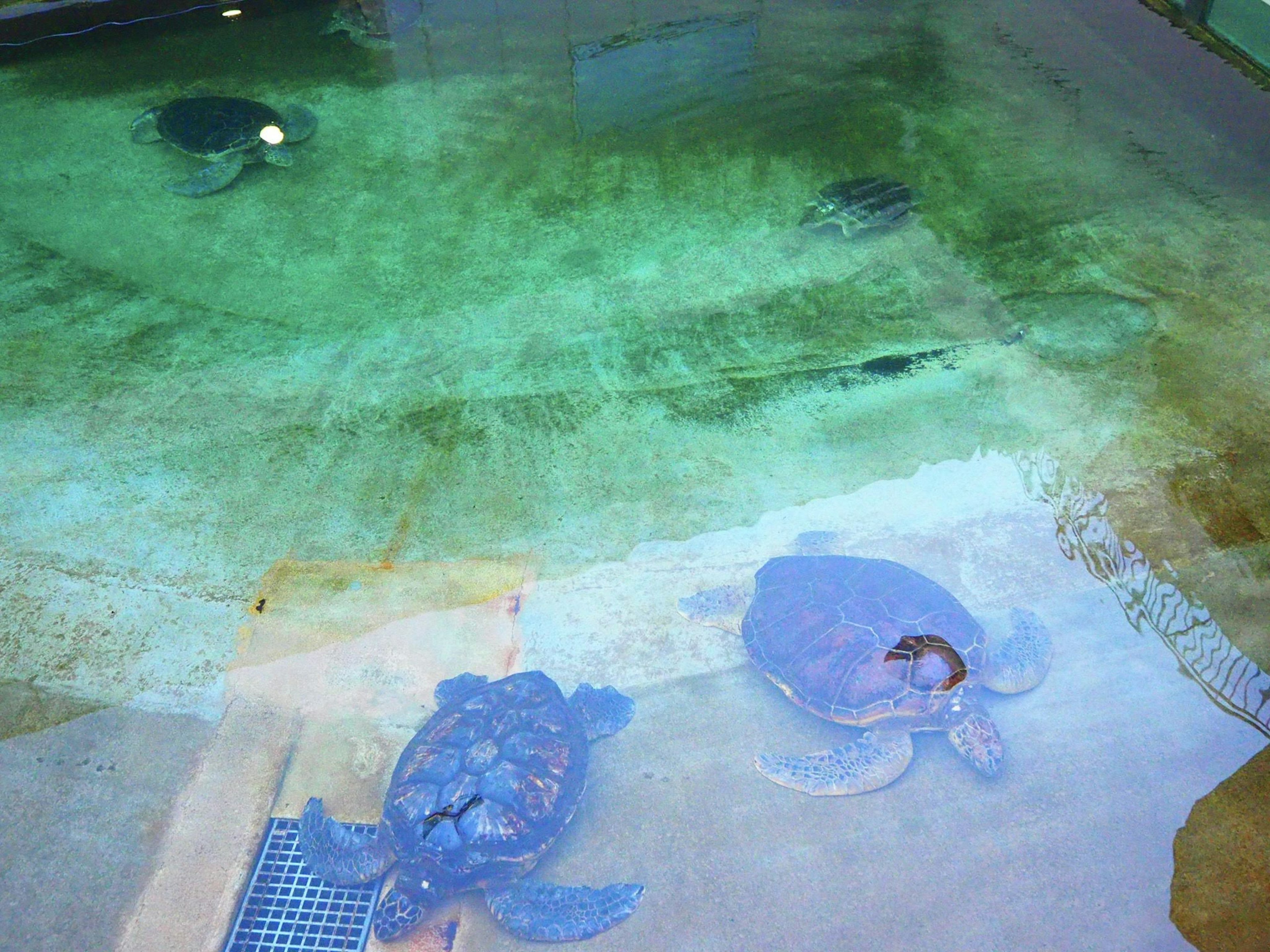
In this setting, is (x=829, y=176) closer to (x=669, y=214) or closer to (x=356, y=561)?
(x=669, y=214)

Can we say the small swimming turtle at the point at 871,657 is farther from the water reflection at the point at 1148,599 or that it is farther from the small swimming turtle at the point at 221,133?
the small swimming turtle at the point at 221,133

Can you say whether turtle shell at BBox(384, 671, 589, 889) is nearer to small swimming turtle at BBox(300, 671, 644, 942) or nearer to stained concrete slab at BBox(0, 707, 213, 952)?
small swimming turtle at BBox(300, 671, 644, 942)

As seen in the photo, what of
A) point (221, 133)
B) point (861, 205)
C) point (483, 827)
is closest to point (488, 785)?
point (483, 827)

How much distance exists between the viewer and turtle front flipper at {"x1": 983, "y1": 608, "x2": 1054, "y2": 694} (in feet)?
10.9

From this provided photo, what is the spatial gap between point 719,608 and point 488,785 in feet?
3.79

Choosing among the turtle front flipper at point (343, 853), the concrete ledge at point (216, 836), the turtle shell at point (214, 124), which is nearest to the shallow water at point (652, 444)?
the concrete ledge at point (216, 836)

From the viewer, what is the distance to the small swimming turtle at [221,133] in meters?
6.01

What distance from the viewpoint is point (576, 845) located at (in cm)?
300

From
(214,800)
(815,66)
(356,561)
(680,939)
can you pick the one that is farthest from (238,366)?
(815,66)

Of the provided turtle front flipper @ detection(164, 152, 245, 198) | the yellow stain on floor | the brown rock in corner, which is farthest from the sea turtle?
the brown rock in corner

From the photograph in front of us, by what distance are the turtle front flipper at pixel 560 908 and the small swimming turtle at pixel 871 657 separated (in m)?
0.66

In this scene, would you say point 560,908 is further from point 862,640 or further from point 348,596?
point 348,596

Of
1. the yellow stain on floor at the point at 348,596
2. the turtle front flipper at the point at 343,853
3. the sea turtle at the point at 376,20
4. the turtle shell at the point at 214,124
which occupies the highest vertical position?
the sea turtle at the point at 376,20

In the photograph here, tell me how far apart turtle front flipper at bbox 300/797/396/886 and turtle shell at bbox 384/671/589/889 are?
0.08m
